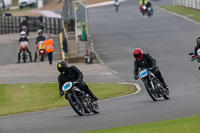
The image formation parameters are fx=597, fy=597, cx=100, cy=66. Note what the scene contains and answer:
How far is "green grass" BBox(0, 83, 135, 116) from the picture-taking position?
18.5m

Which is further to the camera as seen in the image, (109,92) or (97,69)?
(97,69)

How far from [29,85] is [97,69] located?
5.89m

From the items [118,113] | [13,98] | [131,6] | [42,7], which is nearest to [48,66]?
[13,98]

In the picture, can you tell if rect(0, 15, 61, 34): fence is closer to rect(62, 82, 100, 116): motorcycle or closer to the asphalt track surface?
the asphalt track surface

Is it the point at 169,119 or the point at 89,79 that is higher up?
the point at 169,119

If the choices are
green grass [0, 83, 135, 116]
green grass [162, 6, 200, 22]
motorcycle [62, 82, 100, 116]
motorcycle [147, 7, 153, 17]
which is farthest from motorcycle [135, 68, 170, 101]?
motorcycle [147, 7, 153, 17]

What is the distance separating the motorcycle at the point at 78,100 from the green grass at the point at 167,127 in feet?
7.62

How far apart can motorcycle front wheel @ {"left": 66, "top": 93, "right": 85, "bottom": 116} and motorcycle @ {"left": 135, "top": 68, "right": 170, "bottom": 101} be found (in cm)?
223

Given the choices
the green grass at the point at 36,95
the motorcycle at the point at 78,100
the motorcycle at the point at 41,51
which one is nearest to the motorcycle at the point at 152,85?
the motorcycle at the point at 78,100

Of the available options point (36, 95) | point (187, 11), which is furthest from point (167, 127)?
point (187, 11)

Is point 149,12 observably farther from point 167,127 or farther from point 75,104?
point 167,127

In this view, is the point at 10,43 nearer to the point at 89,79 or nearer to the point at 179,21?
the point at 179,21

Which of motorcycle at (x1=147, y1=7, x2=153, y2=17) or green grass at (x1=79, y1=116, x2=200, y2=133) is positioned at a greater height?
green grass at (x1=79, y1=116, x2=200, y2=133)

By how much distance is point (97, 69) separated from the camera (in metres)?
29.8
